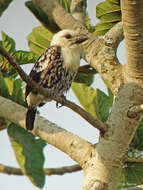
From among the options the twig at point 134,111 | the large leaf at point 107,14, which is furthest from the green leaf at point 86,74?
the twig at point 134,111

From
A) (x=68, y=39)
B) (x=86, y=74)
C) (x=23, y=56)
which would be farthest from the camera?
(x=86, y=74)

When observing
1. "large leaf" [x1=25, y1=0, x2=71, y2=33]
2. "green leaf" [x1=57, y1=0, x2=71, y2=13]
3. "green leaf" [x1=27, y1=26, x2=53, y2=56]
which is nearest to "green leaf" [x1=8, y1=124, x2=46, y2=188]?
"large leaf" [x1=25, y1=0, x2=71, y2=33]

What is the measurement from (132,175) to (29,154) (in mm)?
1099

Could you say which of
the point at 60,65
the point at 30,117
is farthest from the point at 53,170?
the point at 60,65

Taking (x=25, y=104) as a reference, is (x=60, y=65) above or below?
above

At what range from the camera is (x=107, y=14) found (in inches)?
183

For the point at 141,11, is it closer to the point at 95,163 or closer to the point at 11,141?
the point at 95,163

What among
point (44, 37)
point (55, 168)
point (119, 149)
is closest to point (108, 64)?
point (119, 149)

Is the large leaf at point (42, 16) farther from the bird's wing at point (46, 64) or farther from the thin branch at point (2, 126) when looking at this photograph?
the thin branch at point (2, 126)

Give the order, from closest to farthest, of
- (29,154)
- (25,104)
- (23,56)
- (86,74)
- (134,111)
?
(134,111)
(29,154)
(25,104)
(23,56)
(86,74)

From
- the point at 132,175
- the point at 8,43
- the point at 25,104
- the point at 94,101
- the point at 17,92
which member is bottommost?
the point at 132,175

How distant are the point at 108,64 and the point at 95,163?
0.88 meters

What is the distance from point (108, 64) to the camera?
3691mm

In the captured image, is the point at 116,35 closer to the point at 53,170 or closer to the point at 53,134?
the point at 53,134
